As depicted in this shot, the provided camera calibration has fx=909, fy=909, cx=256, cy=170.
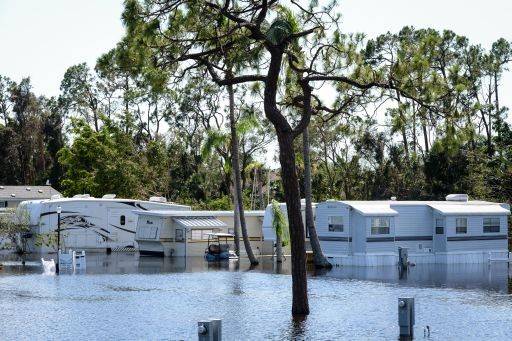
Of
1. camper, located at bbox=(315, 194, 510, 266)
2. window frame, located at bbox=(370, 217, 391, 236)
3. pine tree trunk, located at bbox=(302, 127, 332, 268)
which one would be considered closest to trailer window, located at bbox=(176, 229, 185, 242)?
camper, located at bbox=(315, 194, 510, 266)

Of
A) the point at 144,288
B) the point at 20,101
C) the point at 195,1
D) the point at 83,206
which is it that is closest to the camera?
the point at 195,1

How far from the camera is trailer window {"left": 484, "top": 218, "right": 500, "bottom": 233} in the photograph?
2105 inches

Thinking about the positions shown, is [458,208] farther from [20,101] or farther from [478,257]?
[20,101]

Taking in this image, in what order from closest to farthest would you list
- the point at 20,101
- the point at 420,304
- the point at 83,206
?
the point at 420,304
the point at 83,206
the point at 20,101

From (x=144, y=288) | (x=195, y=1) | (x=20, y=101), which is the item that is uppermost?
(x=20, y=101)

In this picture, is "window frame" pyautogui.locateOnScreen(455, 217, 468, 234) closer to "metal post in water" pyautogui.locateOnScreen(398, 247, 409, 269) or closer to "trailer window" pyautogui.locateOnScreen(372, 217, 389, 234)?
"trailer window" pyautogui.locateOnScreen(372, 217, 389, 234)

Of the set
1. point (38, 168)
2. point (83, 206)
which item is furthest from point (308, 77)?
point (38, 168)

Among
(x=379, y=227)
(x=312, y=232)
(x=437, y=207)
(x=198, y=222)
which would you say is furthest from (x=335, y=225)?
(x=198, y=222)

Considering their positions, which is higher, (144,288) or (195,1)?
(195,1)

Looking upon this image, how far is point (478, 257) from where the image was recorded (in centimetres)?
5291

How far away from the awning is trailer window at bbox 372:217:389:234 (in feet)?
39.5

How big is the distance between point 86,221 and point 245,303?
101 feet

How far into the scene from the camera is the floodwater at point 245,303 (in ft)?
83.8

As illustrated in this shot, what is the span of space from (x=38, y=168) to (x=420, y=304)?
254 feet
